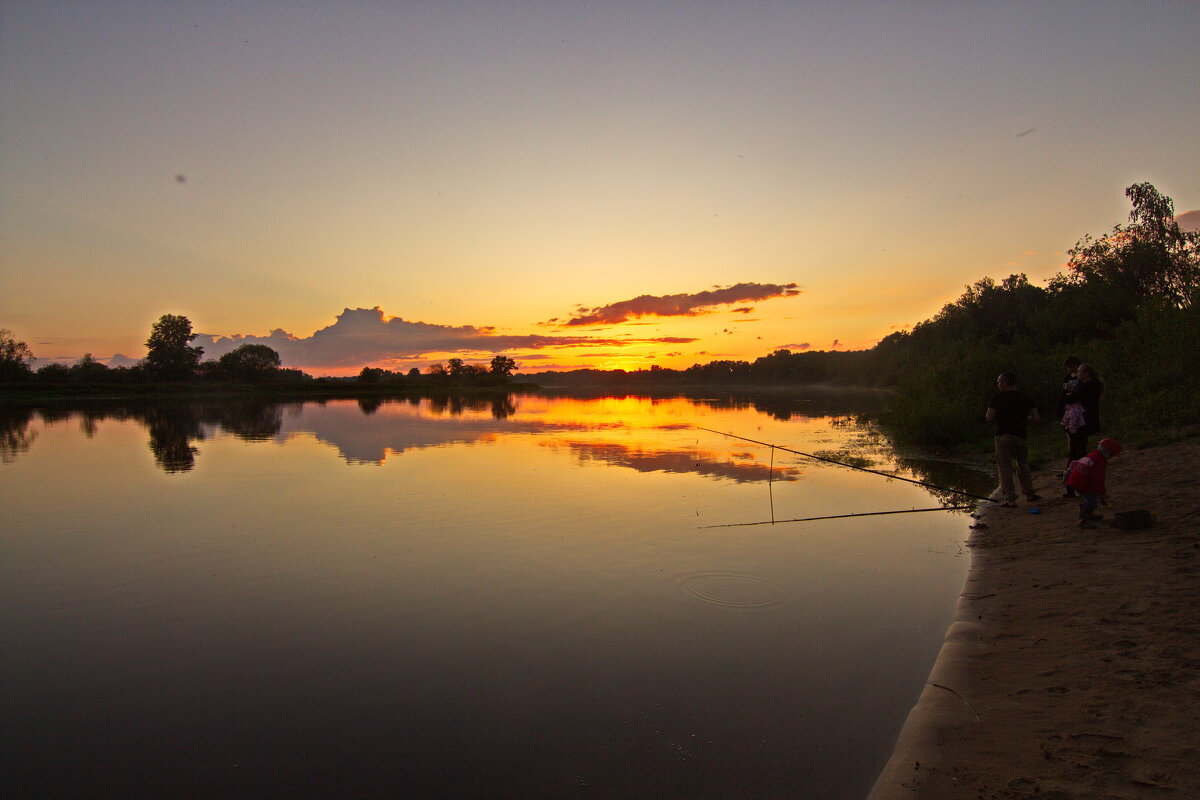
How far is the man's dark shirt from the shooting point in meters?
10.0

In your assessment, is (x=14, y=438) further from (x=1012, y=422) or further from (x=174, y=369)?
(x=174, y=369)

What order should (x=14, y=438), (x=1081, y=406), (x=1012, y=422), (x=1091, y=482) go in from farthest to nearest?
(x=14, y=438) < (x=1012, y=422) < (x=1081, y=406) < (x=1091, y=482)

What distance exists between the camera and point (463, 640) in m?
6.22

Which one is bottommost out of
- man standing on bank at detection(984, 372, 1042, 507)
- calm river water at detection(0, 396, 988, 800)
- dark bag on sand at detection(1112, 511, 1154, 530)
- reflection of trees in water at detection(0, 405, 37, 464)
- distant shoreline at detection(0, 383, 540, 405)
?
calm river water at detection(0, 396, 988, 800)

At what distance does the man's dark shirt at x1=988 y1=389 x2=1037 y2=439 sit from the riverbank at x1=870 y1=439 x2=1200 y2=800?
8.02 ft

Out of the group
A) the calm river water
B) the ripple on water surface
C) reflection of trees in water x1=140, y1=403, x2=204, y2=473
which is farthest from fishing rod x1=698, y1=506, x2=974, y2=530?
reflection of trees in water x1=140, y1=403, x2=204, y2=473

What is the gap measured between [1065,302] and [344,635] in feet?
130

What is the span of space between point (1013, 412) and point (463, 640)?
931 cm

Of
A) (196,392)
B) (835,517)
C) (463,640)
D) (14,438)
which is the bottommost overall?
(463,640)

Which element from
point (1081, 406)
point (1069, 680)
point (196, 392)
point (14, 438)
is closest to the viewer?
point (1069, 680)

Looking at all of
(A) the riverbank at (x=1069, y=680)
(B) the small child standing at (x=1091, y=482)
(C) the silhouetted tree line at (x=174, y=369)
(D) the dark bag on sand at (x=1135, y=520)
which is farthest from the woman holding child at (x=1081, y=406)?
(C) the silhouetted tree line at (x=174, y=369)

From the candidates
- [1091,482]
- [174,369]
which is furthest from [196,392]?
[1091,482]

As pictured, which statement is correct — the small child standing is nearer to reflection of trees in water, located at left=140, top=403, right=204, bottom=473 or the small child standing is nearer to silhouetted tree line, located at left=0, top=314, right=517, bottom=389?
reflection of trees in water, located at left=140, top=403, right=204, bottom=473

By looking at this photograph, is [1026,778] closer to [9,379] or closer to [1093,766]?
[1093,766]
